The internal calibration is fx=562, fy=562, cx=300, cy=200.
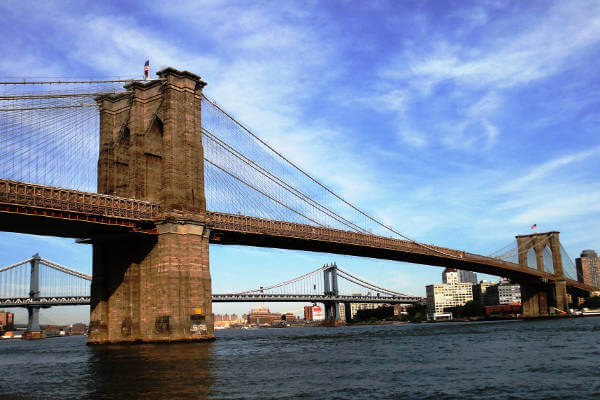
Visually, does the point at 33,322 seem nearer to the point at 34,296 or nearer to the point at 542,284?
the point at 34,296

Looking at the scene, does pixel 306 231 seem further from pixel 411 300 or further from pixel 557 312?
pixel 411 300

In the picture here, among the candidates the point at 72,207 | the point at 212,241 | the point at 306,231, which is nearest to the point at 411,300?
the point at 306,231

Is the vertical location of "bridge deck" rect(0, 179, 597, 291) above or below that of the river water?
above

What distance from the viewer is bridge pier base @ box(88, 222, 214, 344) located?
45531 mm

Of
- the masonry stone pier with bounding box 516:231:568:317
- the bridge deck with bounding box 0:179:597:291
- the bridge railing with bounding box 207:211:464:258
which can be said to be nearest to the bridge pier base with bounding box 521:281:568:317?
the masonry stone pier with bounding box 516:231:568:317

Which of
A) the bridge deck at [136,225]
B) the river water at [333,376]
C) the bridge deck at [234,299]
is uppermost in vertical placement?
the bridge deck at [136,225]

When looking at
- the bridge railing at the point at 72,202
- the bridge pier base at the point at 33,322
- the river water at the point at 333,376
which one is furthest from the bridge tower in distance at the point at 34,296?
the river water at the point at 333,376

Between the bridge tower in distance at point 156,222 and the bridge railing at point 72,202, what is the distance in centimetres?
211

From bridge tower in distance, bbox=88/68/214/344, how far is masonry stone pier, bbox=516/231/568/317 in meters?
82.8

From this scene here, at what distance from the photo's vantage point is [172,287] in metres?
45.6

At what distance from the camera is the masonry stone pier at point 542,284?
10819cm

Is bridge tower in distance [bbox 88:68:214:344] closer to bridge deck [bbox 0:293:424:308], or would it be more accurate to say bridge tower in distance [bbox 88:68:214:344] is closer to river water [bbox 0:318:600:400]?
river water [bbox 0:318:600:400]

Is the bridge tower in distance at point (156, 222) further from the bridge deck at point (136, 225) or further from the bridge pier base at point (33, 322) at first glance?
the bridge pier base at point (33, 322)

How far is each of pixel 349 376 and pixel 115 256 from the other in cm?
3409
